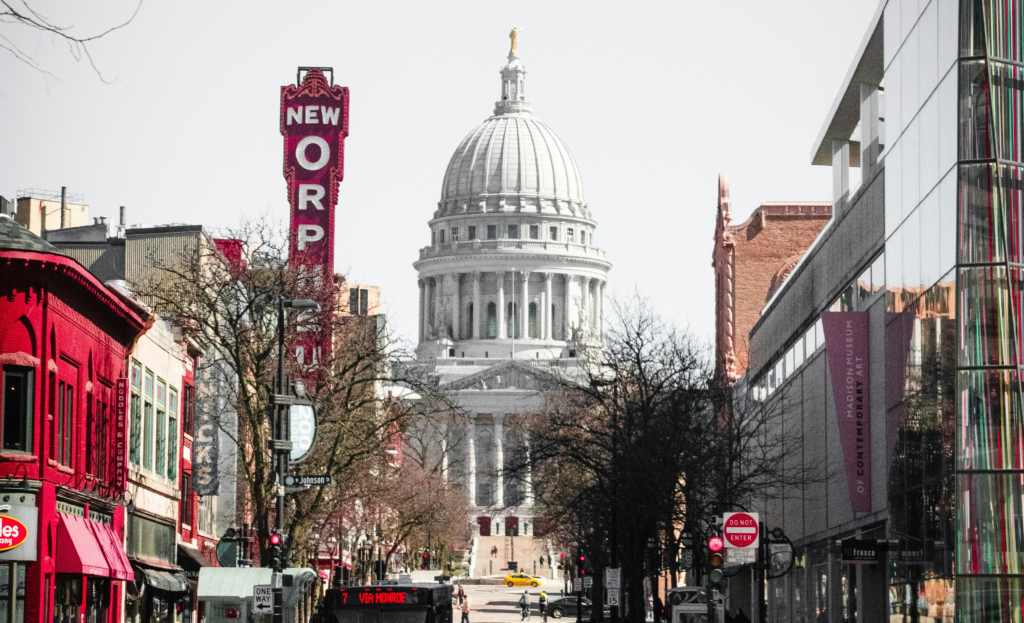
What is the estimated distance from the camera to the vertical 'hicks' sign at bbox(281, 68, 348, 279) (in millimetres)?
72188

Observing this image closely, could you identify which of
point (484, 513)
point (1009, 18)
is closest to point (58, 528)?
point (1009, 18)

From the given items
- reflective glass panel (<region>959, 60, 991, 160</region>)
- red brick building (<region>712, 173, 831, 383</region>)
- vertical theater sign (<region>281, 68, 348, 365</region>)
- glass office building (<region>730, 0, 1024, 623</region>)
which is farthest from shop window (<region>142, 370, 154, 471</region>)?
red brick building (<region>712, 173, 831, 383</region>)

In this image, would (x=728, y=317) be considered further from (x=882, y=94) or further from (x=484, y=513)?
(x=484, y=513)

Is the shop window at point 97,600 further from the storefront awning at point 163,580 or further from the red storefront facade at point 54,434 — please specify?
the storefront awning at point 163,580

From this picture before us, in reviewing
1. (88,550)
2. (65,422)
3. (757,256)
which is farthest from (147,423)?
(757,256)

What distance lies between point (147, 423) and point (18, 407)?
40.2 feet

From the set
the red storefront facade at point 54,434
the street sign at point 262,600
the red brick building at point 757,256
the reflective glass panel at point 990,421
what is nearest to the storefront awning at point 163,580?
the red storefront facade at point 54,434

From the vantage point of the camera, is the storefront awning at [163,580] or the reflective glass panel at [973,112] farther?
the storefront awning at [163,580]

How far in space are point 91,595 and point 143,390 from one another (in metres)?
7.32

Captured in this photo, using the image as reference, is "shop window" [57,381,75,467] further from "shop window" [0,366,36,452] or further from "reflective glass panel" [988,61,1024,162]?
"reflective glass panel" [988,61,1024,162]

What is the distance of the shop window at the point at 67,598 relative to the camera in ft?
112

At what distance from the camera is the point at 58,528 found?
3369 centimetres

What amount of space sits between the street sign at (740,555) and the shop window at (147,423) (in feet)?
61.7

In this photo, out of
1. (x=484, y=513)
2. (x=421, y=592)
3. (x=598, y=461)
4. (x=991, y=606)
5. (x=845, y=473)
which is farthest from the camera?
(x=484, y=513)
